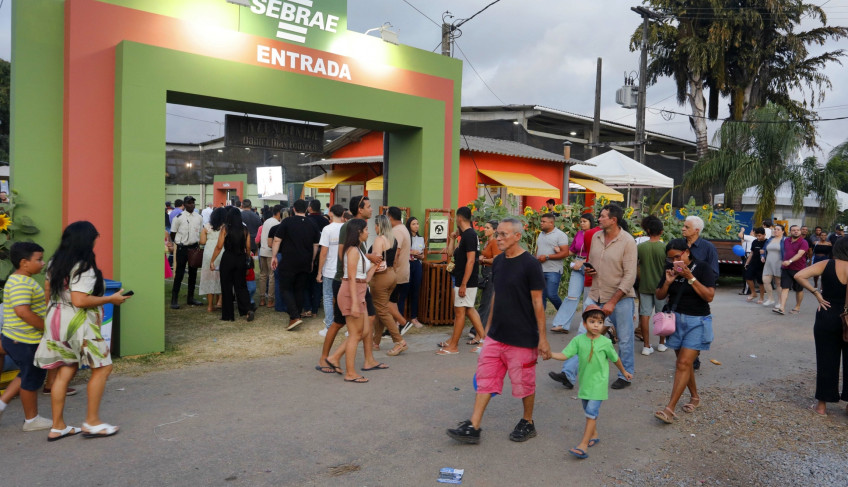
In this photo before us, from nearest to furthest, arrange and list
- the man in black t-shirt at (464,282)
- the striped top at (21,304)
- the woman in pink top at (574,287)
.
Result: the striped top at (21,304)
the man in black t-shirt at (464,282)
the woman in pink top at (574,287)

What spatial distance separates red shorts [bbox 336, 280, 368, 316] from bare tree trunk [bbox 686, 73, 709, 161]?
26466 millimetres

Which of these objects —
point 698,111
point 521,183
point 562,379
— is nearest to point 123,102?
point 562,379

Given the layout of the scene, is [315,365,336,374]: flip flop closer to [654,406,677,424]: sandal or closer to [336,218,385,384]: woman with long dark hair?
[336,218,385,384]: woman with long dark hair

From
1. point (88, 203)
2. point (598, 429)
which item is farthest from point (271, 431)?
point (88, 203)

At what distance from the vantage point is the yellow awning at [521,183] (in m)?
16.4

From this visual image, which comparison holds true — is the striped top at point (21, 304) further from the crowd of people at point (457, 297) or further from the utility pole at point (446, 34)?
the utility pole at point (446, 34)

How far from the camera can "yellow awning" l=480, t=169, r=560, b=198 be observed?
16.4m

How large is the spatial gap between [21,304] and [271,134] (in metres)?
5.04

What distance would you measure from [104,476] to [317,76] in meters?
5.96

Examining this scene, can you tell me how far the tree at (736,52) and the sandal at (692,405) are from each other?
82.1 ft

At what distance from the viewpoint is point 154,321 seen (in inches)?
277

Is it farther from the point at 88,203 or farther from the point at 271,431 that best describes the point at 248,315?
the point at 271,431

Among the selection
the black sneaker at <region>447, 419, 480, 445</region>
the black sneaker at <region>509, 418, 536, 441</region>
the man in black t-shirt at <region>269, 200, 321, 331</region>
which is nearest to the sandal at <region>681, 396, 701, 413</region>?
the black sneaker at <region>509, 418, 536, 441</region>

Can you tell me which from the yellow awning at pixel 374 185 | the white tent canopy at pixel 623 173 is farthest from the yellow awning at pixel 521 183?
the yellow awning at pixel 374 185
